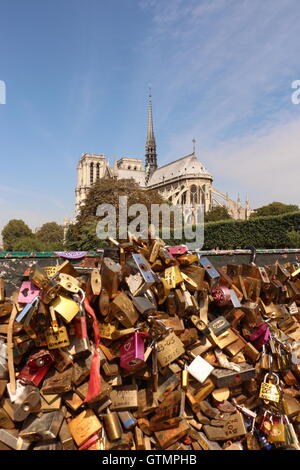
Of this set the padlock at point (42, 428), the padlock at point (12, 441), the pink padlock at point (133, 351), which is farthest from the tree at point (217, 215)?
the padlock at point (12, 441)

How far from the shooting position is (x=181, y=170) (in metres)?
82.1

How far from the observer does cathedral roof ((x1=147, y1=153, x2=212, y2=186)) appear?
7962 cm

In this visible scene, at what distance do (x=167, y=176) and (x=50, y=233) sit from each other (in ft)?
109

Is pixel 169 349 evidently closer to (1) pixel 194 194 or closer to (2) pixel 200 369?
(2) pixel 200 369

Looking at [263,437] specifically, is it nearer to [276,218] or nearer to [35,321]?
[35,321]

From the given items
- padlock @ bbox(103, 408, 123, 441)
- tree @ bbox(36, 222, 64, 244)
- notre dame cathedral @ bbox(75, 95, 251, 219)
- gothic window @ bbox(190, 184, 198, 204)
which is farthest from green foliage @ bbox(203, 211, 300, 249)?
tree @ bbox(36, 222, 64, 244)

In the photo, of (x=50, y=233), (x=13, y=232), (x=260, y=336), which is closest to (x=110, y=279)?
(x=260, y=336)

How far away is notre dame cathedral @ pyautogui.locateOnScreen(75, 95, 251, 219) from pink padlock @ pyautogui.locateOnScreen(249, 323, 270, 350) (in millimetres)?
62985

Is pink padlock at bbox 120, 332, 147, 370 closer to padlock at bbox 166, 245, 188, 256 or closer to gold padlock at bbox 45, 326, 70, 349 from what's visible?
gold padlock at bbox 45, 326, 70, 349

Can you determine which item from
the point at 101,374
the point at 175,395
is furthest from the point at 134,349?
the point at 175,395

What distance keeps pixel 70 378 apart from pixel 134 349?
0.50 meters

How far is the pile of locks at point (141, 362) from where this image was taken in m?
2.37

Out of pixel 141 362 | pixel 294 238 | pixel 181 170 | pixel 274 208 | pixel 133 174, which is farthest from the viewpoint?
pixel 133 174
